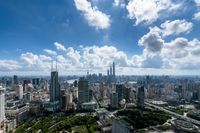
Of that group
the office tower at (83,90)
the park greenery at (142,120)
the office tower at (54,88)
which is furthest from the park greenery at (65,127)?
the office tower at (83,90)

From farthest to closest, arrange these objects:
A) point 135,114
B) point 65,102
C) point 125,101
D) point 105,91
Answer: point 105,91 < point 125,101 < point 65,102 < point 135,114

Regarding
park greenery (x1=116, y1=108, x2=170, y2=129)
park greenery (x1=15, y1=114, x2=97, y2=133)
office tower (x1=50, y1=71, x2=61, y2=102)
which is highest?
office tower (x1=50, y1=71, x2=61, y2=102)

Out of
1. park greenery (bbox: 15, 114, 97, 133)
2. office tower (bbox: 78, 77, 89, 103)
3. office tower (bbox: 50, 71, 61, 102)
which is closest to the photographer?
park greenery (bbox: 15, 114, 97, 133)

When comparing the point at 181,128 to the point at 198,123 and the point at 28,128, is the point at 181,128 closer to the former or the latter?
the point at 198,123

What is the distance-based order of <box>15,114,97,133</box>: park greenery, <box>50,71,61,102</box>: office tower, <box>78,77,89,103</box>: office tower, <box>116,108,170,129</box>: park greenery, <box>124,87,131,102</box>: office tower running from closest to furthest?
<box>15,114,97,133</box>: park greenery, <box>116,108,170,129</box>: park greenery, <box>50,71,61,102</box>: office tower, <box>78,77,89,103</box>: office tower, <box>124,87,131,102</box>: office tower

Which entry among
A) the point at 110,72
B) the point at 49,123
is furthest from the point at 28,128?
the point at 110,72

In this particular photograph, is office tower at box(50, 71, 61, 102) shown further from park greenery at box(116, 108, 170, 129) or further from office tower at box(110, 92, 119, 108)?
park greenery at box(116, 108, 170, 129)

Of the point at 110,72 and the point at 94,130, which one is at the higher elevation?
the point at 110,72

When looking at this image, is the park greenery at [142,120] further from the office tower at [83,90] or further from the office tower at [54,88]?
the office tower at [54,88]

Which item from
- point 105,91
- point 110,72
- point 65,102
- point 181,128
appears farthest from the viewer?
point 110,72

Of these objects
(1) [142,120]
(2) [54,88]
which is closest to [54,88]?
(2) [54,88]

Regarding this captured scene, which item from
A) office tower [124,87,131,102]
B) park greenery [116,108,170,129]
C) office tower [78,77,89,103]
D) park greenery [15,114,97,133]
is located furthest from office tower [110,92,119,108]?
park greenery [15,114,97,133]
